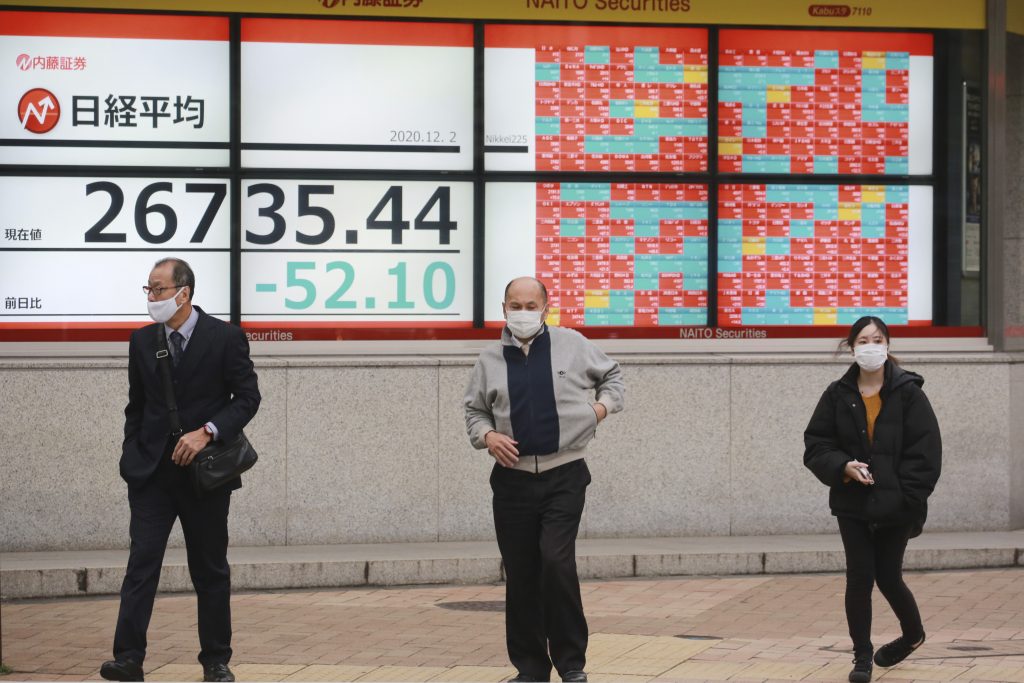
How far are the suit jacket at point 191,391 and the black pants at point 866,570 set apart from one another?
2.64 m

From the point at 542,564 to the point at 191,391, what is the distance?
1.66 meters

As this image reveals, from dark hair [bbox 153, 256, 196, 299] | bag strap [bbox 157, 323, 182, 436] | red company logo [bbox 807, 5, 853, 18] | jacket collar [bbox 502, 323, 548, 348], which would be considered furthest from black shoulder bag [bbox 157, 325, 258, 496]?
red company logo [bbox 807, 5, 853, 18]

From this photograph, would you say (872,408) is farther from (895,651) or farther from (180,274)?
(180,274)

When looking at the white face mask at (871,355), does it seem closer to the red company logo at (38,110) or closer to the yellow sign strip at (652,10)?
the yellow sign strip at (652,10)

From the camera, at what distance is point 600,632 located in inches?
329

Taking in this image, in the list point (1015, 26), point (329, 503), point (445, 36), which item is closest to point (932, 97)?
point (1015, 26)

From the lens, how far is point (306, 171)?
11.0m

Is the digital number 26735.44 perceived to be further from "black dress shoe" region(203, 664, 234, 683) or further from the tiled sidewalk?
"black dress shoe" region(203, 664, 234, 683)

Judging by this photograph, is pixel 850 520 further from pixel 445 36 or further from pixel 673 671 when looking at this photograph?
pixel 445 36

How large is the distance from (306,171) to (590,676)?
489cm

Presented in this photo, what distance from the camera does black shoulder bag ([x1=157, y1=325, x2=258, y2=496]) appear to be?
690cm

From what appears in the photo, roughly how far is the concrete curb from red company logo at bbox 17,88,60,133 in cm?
274

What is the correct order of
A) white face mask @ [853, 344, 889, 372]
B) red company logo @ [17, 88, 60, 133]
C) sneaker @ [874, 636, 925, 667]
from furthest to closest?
red company logo @ [17, 88, 60, 133] < sneaker @ [874, 636, 925, 667] < white face mask @ [853, 344, 889, 372]

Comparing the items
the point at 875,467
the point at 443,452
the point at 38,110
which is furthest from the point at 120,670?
the point at 38,110
